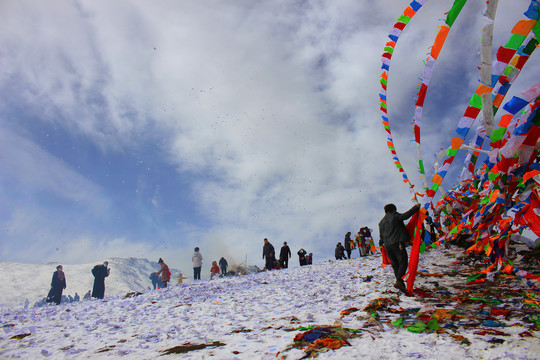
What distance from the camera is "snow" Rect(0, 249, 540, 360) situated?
10.6 feet

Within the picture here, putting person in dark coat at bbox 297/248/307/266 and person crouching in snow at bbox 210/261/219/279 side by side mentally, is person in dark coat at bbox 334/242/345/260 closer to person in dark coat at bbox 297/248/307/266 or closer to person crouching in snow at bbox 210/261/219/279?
person in dark coat at bbox 297/248/307/266

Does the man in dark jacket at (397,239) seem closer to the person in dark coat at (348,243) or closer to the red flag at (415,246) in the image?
the red flag at (415,246)

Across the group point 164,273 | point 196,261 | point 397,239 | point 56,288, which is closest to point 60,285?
point 56,288

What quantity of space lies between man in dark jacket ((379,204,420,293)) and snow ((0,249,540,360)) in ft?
1.87

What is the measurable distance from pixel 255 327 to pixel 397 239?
379 cm

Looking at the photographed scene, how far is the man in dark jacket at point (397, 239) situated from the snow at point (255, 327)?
57cm

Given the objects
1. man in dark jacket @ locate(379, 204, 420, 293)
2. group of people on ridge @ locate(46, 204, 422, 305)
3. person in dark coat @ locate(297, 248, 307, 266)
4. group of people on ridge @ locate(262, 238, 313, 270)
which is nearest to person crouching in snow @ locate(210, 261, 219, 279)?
group of people on ridge @ locate(46, 204, 422, 305)

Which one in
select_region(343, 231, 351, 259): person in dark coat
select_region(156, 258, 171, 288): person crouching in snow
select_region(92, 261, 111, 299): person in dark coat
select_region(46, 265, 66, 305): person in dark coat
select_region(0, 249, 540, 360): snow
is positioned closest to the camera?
select_region(0, 249, 540, 360): snow

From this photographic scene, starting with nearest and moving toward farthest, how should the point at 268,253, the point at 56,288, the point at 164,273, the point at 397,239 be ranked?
the point at 397,239, the point at 56,288, the point at 164,273, the point at 268,253

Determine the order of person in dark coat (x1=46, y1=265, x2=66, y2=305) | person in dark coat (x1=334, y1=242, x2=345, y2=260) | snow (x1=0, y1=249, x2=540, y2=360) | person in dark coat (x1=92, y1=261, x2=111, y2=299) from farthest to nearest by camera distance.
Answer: person in dark coat (x1=334, y1=242, x2=345, y2=260)
person in dark coat (x1=92, y1=261, x2=111, y2=299)
person in dark coat (x1=46, y1=265, x2=66, y2=305)
snow (x1=0, y1=249, x2=540, y2=360)

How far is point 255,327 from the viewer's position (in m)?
4.93

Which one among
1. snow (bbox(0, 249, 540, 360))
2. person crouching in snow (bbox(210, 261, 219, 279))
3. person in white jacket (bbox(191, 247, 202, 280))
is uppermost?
person in white jacket (bbox(191, 247, 202, 280))

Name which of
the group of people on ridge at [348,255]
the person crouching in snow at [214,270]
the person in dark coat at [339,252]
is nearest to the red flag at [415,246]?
the group of people on ridge at [348,255]

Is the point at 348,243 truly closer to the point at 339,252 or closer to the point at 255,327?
the point at 339,252
